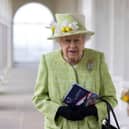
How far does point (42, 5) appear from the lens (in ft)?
102

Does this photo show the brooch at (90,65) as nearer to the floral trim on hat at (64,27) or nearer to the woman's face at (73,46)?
the woman's face at (73,46)

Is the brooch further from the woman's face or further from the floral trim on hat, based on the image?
the floral trim on hat

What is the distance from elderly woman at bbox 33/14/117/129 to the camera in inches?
Answer: 118

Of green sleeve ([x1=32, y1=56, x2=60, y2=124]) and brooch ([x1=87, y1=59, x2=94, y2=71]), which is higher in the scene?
brooch ([x1=87, y1=59, x2=94, y2=71])

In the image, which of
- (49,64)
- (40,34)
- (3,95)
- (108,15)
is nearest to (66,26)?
(49,64)

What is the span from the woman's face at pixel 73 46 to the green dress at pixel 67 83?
2.4 inches

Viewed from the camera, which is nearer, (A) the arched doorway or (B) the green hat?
(B) the green hat

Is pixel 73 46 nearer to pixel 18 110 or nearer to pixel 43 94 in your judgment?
pixel 43 94

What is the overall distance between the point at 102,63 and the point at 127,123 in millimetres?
4283

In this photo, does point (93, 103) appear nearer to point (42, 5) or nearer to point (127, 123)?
point (127, 123)

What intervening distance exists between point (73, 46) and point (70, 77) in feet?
0.67

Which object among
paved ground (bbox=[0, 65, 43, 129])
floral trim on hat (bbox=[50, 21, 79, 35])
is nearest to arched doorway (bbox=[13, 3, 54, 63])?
paved ground (bbox=[0, 65, 43, 129])

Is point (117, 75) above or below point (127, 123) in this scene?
above

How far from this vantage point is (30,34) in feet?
123
